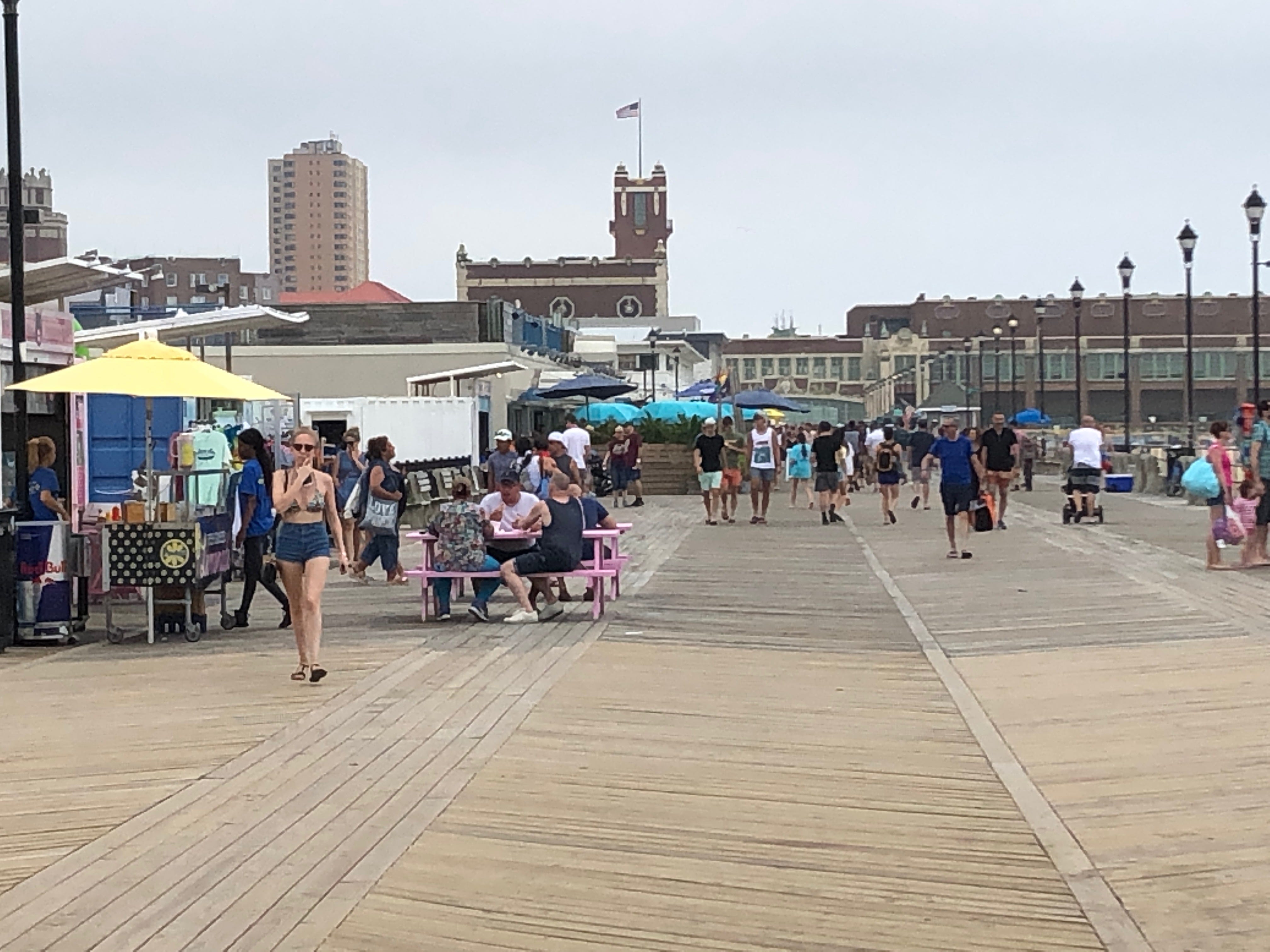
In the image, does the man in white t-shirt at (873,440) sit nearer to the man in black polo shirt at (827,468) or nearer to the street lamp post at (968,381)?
the man in black polo shirt at (827,468)

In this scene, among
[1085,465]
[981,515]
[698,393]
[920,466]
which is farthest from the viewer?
[698,393]

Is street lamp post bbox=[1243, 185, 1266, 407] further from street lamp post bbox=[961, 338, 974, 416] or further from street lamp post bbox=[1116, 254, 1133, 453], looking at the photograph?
street lamp post bbox=[961, 338, 974, 416]

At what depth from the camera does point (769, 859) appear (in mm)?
7035

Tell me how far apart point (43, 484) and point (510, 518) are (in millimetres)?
3772

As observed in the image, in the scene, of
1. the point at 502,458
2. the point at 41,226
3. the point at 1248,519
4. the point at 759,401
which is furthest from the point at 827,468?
the point at 41,226

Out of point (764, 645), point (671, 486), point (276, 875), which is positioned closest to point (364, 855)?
point (276, 875)

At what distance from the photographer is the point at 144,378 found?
13.7 meters

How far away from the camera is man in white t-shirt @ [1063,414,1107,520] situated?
27.6 m

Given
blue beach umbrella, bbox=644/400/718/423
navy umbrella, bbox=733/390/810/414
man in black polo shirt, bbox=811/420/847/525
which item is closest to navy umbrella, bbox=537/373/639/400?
blue beach umbrella, bbox=644/400/718/423

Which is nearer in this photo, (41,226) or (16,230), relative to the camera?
(16,230)

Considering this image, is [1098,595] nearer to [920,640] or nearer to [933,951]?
[920,640]

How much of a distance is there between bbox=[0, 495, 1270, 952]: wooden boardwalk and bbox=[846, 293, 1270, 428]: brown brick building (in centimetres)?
10232

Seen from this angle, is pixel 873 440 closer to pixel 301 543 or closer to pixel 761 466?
pixel 761 466

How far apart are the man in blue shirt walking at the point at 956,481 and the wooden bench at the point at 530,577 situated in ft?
22.3
